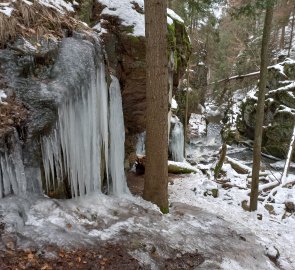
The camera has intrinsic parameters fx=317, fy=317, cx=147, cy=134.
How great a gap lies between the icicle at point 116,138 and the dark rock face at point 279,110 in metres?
11.7

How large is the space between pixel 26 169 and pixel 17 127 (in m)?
0.66

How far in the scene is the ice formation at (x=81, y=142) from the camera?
5.27m

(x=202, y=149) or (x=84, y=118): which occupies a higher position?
(x=84, y=118)

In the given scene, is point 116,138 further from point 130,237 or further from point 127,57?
point 130,237

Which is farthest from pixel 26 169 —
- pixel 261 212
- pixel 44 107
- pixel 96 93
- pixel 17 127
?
pixel 261 212

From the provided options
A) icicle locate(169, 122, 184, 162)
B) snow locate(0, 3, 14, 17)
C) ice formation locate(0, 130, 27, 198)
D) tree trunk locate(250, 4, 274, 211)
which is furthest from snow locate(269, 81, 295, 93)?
ice formation locate(0, 130, 27, 198)

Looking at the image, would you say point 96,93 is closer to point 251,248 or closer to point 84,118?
point 84,118

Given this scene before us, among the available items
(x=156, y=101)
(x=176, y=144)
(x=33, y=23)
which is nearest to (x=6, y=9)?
(x=33, y=23)

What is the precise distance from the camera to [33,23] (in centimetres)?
593

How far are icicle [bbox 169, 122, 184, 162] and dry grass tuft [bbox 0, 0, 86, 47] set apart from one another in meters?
10.0

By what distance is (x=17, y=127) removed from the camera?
4.88 m

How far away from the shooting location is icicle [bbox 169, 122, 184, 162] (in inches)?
628

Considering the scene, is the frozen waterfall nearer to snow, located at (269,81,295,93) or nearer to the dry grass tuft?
the dry grass tuft

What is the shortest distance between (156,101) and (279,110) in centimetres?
1360
